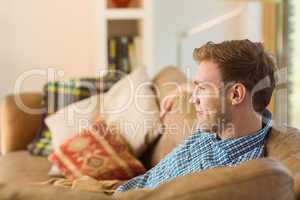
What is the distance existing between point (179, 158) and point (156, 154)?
2.25 feet

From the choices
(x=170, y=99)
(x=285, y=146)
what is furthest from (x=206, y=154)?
(x=170, y=99)

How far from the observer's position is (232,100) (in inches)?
58.5

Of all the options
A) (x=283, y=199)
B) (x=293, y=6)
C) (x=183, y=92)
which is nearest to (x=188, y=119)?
(x=183, y=92)

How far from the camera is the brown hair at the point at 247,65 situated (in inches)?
56.6

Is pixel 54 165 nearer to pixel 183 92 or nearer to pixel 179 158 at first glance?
pixel 183 92

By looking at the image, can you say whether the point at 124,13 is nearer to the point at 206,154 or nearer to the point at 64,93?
the point at 64,93

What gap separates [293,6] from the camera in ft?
11.2

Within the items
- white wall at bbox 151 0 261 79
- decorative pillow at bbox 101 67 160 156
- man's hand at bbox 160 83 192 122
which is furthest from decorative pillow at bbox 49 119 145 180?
white wall at bbox 151 0 261 79

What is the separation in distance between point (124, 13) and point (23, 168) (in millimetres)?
1353

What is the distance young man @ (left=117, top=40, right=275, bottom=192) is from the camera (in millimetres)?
1446

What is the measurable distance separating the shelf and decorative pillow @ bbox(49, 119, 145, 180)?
1100 millimetres

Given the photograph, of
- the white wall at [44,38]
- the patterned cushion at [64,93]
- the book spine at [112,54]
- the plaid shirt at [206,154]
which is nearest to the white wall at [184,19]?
the book spine at [112,54]

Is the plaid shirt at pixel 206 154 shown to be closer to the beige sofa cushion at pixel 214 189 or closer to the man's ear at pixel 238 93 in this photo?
the man's ear at pixel 238 93

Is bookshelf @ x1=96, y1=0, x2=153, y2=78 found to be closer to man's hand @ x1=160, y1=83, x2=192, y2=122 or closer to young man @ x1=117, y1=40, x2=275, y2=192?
man's hand @ x1=160, y1=83, x2=192, y2=122
